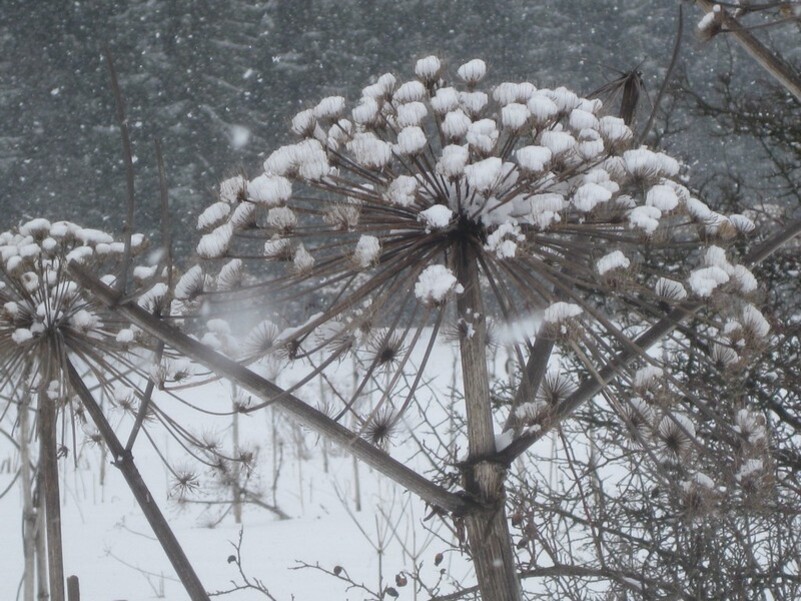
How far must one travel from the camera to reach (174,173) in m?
13.3

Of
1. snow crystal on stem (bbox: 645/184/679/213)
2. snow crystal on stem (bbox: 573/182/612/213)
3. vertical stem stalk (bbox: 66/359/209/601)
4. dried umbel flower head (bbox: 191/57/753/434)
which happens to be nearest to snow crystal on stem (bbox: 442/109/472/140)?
dried umbel flower head (bbox: 191/57/753/434)

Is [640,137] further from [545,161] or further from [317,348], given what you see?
[317,348]

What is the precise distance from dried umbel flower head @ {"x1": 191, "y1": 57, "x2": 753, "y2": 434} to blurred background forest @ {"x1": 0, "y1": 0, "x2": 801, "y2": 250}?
7.78 m

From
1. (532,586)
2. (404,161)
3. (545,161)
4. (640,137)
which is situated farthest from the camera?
(532,586)

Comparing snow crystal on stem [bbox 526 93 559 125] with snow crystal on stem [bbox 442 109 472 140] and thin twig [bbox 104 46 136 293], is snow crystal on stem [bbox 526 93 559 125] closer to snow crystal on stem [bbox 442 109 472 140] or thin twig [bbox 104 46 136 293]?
snow crystal on stem [bbox 442 109 472 140]

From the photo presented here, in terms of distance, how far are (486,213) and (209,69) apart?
1427 cm

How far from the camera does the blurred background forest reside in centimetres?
1095

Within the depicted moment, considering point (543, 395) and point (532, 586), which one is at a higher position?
point (532, 586)

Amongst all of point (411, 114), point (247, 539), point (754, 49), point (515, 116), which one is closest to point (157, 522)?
point (411, 114)

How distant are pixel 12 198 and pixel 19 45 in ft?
7.09

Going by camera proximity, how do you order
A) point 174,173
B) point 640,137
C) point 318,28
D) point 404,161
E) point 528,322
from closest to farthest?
1. point 404,161
2. point 528,322
3. point 640,137
4. point 174,173
5. point 318,28

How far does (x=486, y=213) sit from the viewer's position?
4.98 feet

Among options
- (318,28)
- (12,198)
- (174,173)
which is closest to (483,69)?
(12,198)

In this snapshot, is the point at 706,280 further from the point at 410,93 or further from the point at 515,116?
the point at 410,93
